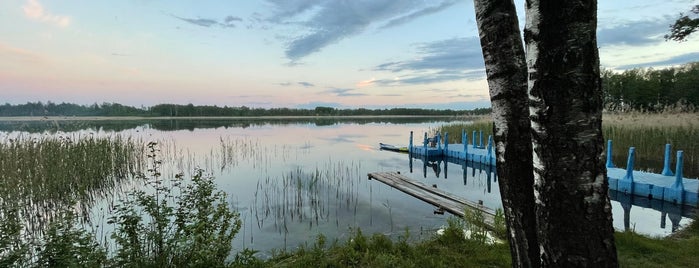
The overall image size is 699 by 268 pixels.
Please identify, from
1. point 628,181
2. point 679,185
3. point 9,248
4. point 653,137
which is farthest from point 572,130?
point 653,137

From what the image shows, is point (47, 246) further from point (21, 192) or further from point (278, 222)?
point (21, 192)

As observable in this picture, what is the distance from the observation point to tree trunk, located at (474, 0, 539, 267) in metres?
2.28

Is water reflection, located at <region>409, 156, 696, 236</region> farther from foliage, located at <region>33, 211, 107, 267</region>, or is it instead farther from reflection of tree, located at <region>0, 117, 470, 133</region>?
reflection of tree, located at <region>0, 117, 470, 133</region>

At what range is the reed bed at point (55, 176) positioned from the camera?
8.16m

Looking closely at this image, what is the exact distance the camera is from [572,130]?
5.41 feet

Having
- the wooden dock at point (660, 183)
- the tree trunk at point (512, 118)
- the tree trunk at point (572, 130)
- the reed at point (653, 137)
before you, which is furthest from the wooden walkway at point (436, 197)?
the reed at point (653, 137)

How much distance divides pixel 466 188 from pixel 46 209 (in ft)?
40.6

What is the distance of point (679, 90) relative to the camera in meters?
43.0

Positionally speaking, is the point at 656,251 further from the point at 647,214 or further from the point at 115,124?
the point at 115,124

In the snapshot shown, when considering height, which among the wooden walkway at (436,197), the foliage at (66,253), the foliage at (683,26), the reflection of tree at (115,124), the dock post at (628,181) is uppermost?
the foliage at (683,26)

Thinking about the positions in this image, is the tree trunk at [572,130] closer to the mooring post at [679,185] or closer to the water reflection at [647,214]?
the water reflection at [647,214]

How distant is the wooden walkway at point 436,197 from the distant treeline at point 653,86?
38763 mm

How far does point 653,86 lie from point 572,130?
Answer: 60.0 metres

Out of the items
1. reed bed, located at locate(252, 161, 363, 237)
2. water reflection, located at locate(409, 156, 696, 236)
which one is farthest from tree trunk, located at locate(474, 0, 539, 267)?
reed bed, located at locate(252, 161, 363, 237)
